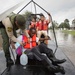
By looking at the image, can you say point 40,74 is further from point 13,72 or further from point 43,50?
point 43,50

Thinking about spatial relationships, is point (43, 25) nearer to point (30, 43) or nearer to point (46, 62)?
point (30, 43)

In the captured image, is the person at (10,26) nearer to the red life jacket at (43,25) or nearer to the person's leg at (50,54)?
the person's leg at (50,54)

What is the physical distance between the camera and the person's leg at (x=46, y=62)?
474 centimetres

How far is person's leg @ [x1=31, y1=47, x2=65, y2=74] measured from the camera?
4.74 meters

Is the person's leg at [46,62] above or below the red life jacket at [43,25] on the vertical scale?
below

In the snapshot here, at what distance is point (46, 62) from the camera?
5035 millimetres

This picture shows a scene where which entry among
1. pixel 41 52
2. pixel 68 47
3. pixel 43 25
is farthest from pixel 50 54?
pixel 68 47

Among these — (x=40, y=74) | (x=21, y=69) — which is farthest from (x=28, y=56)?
(x=40, y=74)

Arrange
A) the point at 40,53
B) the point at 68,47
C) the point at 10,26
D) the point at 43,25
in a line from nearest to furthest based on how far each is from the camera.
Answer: the point at 10,26 → the point at 40,53 → the point at 43,25 → the point at 68,47

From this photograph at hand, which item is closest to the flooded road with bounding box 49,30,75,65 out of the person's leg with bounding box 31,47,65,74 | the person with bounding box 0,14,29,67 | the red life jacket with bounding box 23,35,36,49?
the red life jacket with bounding box 23,35,36,49

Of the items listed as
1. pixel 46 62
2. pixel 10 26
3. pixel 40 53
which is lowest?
pixel 46 62

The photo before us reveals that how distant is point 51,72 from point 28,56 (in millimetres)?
→ 830

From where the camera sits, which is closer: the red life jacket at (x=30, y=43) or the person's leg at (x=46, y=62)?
the person's leg at (x=46, y=62)

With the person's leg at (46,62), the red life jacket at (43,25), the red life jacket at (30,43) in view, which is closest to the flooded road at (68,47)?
the red life jacket at (43,25)
